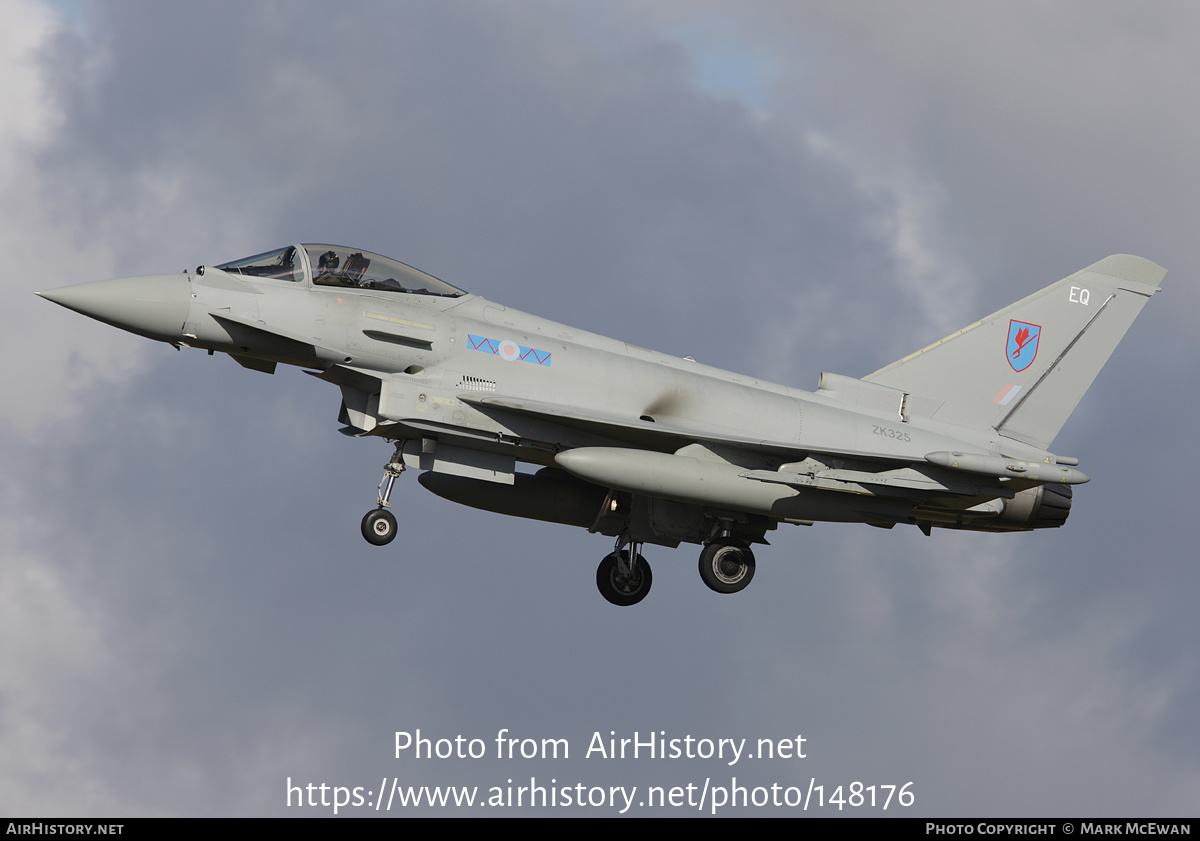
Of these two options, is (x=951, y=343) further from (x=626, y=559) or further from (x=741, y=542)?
(x=626, y=559)

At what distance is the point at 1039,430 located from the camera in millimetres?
19297

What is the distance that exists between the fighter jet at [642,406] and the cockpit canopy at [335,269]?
3 centimetres

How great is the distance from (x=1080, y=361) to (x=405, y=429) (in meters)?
10.6

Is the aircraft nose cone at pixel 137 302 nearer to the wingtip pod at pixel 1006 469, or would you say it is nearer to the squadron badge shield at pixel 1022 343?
the wingtip pod at pixel 1006 469

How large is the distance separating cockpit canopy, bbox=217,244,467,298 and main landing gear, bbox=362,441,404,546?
90.9 inches

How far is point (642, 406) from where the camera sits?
675 inches

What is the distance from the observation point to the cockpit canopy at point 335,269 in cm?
1586

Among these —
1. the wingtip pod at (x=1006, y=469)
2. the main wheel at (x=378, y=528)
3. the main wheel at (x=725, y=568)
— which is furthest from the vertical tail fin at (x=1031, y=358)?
the main wheel at (x=378, y=528)

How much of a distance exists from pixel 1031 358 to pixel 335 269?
10737 millimetres

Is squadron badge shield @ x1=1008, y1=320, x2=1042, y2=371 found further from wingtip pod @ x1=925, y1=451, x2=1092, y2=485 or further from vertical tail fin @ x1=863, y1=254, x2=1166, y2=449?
wingtip pod @ x1=925, y1=451, x2=1092, y2=485

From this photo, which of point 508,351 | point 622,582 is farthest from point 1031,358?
point 508,351

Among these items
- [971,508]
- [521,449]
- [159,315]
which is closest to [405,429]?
[521,449]

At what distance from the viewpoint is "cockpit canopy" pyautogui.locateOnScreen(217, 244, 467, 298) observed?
15859 mm

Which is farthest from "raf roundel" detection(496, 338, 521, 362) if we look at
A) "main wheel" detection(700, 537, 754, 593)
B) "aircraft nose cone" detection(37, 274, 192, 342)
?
"main wheel" detection(700, 537, 754, 593)
